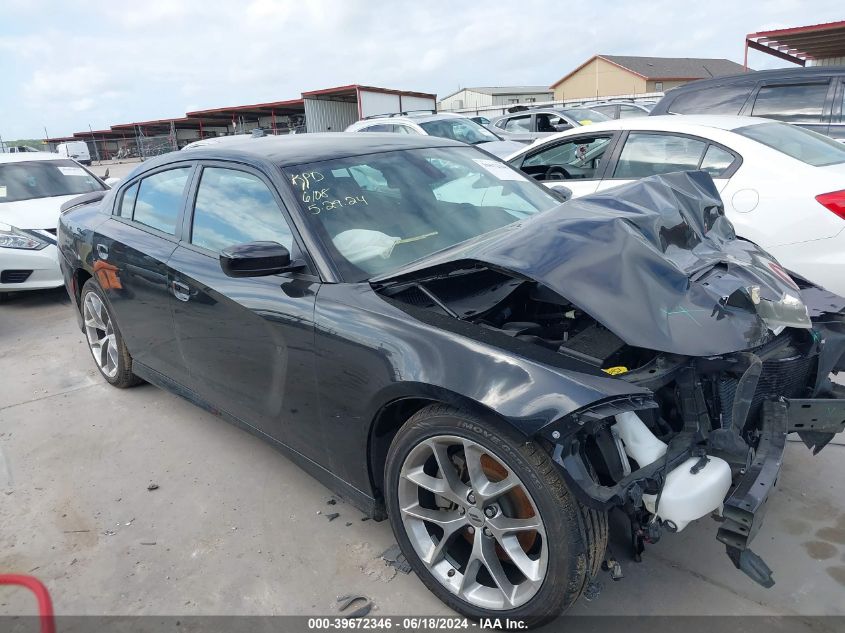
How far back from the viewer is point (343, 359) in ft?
7.38

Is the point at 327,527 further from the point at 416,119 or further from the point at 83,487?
the point at 416,119

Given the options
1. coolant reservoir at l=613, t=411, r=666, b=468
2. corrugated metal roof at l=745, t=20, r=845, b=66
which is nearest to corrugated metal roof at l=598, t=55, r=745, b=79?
corrugated metal roof at l=745, t=20, r=845, b=66

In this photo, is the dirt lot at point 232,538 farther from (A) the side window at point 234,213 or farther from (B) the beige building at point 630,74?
(B) the beige building at point 630,74

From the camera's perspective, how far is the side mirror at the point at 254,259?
7.63 feet

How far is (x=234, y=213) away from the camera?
2.90 meters

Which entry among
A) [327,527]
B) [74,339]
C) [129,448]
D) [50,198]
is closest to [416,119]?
[50,198]

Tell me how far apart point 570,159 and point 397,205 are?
3444 mm

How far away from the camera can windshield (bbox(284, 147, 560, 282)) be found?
2535mm

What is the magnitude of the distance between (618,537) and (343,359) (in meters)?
1.32

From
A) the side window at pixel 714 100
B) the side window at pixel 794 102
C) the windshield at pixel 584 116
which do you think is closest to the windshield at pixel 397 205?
the side window at pixel 714 100

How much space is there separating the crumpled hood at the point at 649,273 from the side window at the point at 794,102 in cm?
491

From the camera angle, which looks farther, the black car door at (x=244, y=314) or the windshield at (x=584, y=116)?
the windshield at (x=584, y=116)

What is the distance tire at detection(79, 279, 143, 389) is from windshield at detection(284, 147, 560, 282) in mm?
2128

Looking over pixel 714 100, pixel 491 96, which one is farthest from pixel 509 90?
pixel 714 100
